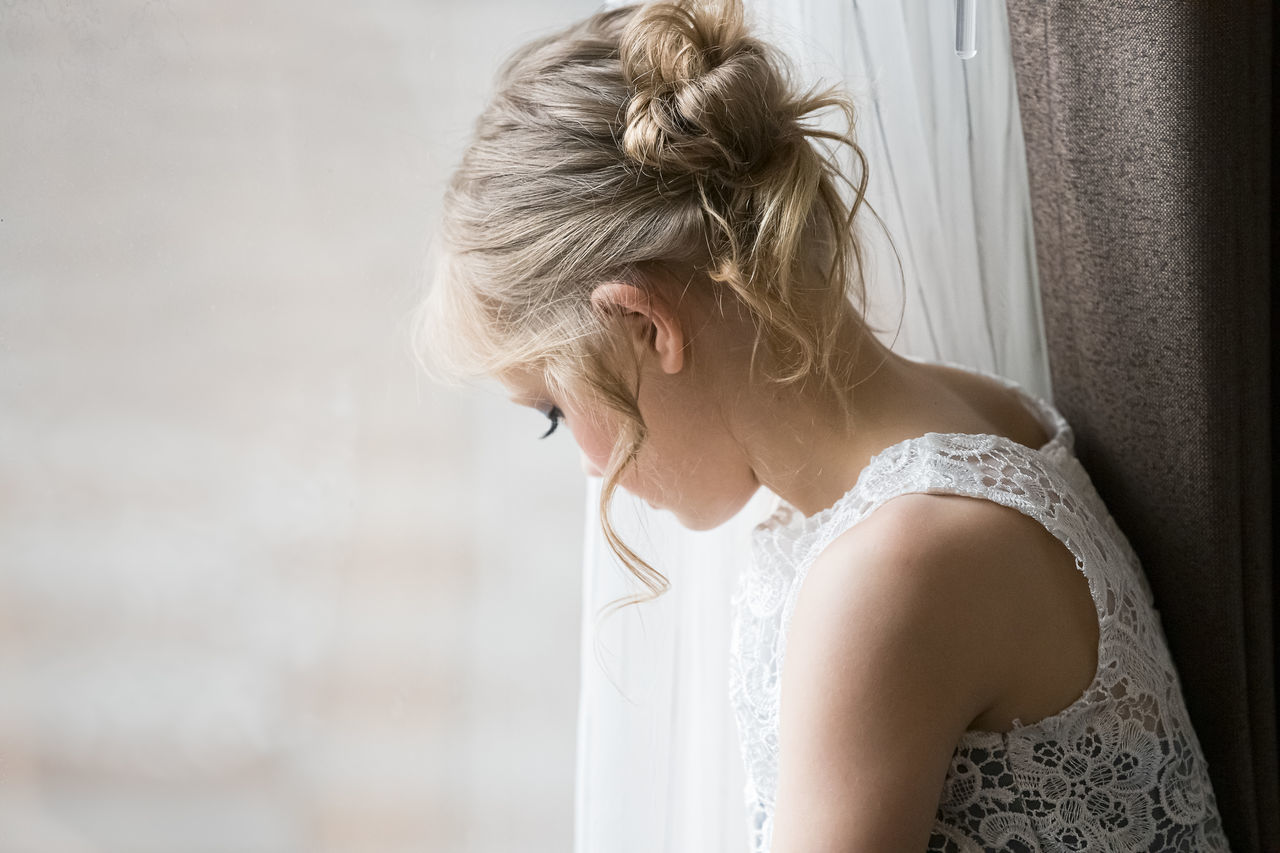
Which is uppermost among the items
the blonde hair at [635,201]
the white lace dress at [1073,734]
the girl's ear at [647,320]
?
the blonde hair at [635,201]

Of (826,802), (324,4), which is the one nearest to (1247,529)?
(826,802)

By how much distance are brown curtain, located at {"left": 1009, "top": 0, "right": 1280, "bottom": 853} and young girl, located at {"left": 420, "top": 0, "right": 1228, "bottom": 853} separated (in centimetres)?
7

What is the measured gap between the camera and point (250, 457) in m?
0.78

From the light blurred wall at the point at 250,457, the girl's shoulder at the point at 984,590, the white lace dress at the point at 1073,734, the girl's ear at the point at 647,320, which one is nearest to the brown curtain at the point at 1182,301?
the white lace dress at the point at 1073,734

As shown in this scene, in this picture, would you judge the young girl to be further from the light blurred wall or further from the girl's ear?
the light blurred wall

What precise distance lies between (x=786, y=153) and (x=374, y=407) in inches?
15.9

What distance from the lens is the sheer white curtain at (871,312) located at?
0.90 metres

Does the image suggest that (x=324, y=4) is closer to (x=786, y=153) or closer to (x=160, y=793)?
(x=786, y=153)

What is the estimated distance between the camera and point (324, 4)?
2.57ft

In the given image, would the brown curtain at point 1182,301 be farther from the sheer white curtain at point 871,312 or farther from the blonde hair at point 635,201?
the blonde hair at point 635,201

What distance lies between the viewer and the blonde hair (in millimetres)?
696

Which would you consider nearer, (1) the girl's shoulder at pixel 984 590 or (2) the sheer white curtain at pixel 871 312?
(1) the girl's shoulder at pixel 984 590

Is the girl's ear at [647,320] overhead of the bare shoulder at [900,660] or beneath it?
overhead

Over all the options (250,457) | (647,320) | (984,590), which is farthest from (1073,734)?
(250,457)
